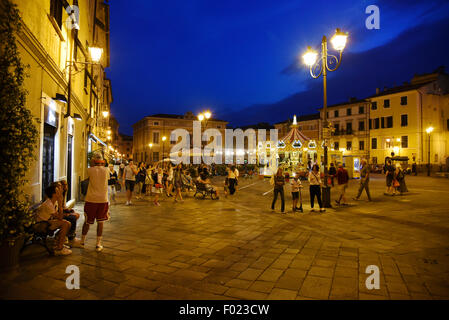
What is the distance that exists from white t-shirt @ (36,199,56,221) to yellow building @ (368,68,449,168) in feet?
133

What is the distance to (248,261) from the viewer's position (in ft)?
14.5

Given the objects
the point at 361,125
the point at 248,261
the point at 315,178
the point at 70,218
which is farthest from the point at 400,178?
the point at 361,125

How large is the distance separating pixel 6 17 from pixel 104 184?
278 cm

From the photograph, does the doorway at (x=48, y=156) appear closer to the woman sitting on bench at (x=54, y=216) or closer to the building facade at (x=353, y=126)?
the woman sitting on bench at (x=54, y=216)

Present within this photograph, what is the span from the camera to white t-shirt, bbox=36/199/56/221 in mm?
4574

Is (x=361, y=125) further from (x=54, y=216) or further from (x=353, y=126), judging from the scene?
(x=54, y=216)

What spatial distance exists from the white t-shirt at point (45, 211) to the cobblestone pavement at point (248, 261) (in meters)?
0.61

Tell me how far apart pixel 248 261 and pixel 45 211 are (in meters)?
3.41

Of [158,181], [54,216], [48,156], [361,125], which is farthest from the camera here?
[361,125]

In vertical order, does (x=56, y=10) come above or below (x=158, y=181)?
above

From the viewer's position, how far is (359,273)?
391cm

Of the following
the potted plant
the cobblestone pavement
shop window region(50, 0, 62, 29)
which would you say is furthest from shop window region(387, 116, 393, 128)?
the potted plant

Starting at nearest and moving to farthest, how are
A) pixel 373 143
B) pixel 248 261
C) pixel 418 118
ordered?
pixel 248 261
pixel 418 118
pixel 373 143
